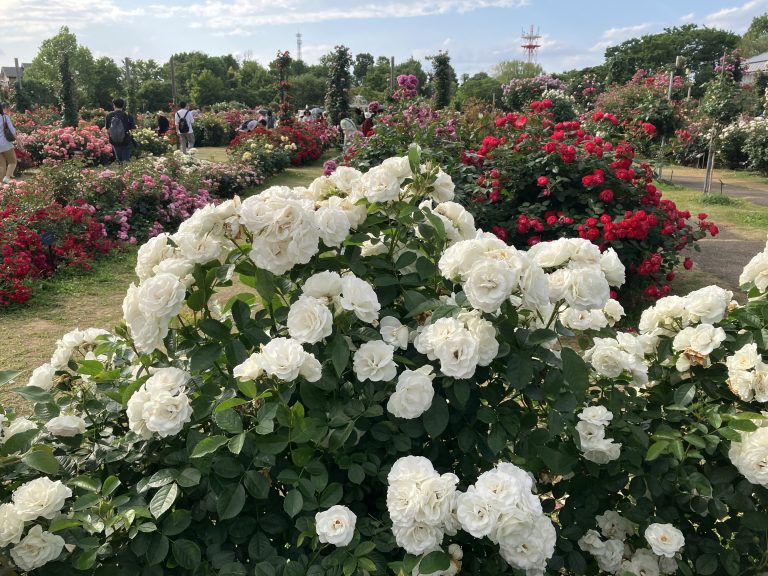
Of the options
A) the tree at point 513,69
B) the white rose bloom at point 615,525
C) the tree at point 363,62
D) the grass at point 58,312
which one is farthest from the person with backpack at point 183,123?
the tree at point 363,62

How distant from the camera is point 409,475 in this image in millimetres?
1213

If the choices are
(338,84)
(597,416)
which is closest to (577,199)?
(597,416)

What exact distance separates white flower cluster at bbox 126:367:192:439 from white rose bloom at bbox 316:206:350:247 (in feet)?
1.44

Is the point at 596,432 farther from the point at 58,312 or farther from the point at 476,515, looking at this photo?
the point at 58,312

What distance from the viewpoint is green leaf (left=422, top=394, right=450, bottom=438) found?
1.34 meters

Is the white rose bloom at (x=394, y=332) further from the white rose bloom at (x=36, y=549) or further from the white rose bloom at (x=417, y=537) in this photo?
the white rose bloom at (x=36, y=549)

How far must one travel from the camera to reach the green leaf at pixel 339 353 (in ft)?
4.24

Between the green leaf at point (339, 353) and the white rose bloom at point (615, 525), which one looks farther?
the white rose bloom at point (615, 525)

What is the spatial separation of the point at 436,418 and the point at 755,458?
714 millimetres

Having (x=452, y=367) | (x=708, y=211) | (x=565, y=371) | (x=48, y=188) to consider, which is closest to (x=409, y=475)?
(x=452, y=367)

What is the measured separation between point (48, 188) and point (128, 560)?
7.05 metres

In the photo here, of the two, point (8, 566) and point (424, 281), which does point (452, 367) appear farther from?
point (8, 566)

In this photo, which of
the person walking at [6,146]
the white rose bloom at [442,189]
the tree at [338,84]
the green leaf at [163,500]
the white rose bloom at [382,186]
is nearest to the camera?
the green leaf at [163,500]

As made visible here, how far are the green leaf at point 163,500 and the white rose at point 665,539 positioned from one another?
1.07m
